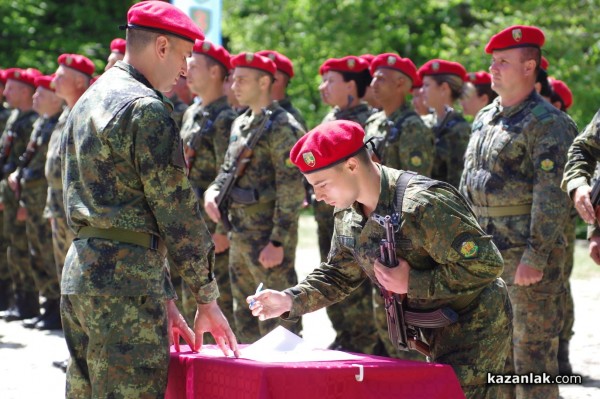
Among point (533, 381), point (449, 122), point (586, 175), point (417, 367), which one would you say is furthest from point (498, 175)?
point (449, 122)

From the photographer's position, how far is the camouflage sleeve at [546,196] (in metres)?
6.14

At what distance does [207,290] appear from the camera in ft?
14.4

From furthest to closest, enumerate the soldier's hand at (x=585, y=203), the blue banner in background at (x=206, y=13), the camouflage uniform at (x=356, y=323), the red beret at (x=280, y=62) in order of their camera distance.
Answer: the blue banner in background at (x=206, y=13) < the red beret at (x=280, y=62) < the camouflage uniform at (x=356, y=323) < the soldier's hand at (x=585, y=203)

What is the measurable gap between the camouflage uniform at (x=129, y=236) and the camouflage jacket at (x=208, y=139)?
13.7 feet

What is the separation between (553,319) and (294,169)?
7.75 feet

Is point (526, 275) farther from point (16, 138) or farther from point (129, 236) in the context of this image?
point (16, 138)

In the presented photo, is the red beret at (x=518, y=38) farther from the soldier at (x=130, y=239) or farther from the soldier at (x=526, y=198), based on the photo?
the soldier at (x=130, y=239)

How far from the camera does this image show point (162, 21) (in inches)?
173

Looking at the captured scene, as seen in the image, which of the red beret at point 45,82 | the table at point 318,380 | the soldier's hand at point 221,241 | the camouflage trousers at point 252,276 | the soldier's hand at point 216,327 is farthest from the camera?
the red beret at point 45,82

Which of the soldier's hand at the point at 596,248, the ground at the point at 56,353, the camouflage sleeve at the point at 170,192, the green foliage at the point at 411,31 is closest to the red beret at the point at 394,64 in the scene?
the ground at the point at 56,353

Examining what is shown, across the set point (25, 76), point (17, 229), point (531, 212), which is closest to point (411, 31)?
point (25, 76)

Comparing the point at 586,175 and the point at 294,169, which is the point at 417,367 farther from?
the point at 294,169

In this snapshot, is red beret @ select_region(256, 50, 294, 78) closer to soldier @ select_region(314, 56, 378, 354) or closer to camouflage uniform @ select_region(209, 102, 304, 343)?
soldier @ select_region(314, 56, 378, 354)

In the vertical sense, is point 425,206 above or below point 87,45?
above
